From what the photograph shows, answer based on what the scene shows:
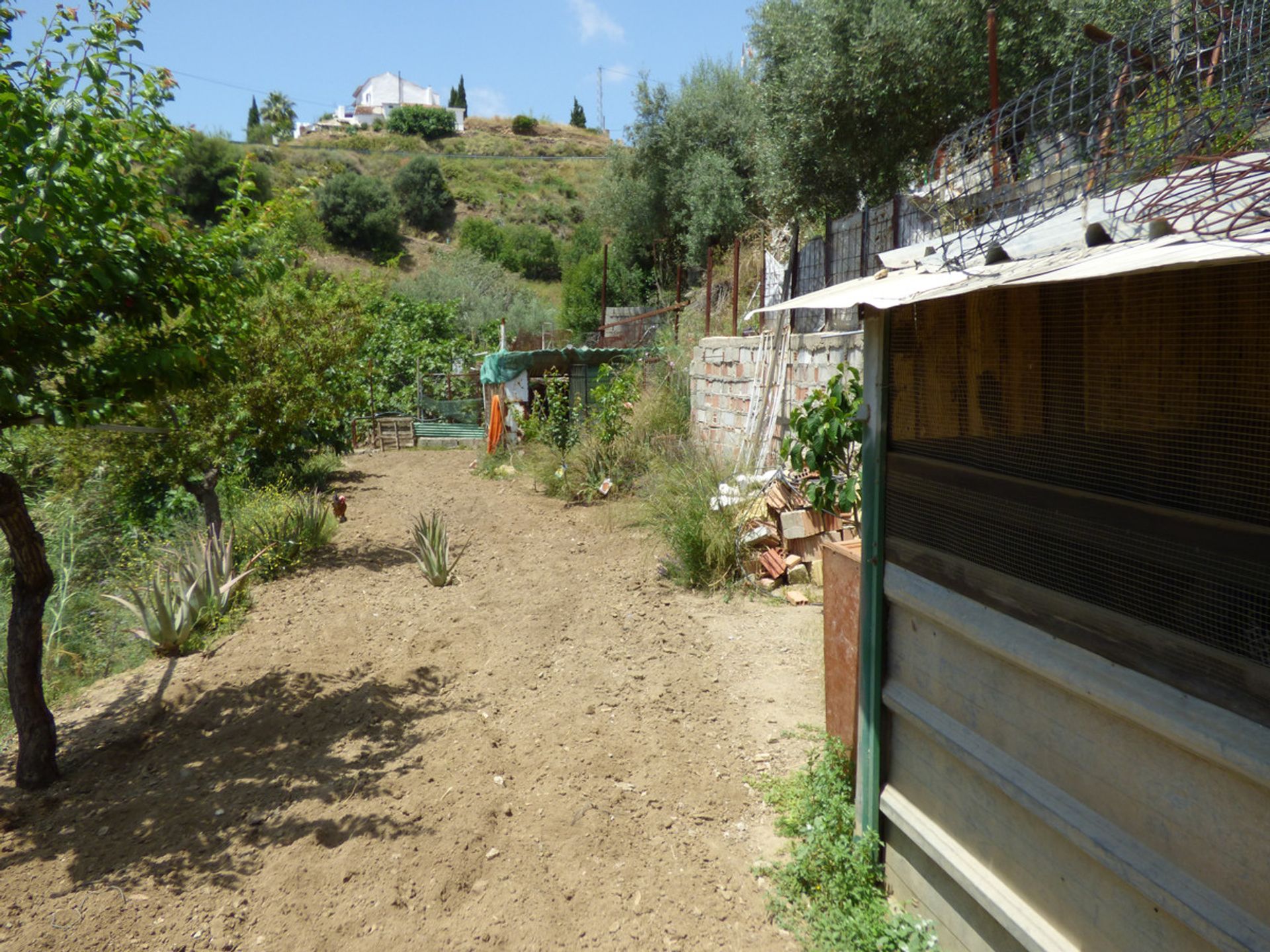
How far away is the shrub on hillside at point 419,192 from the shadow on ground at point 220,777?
40849 millimetres

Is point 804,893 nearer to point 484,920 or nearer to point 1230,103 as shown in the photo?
point 484,920

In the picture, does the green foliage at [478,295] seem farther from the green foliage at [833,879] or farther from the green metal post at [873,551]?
the green metal post at [873,551]

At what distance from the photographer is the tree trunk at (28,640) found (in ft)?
13.6

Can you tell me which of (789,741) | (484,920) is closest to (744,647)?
(789,741)

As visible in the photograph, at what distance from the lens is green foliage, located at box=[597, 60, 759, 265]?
17.6m

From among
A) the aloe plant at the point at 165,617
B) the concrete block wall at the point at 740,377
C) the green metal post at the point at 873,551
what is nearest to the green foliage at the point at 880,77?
the concrete block wall at the point at 740,377

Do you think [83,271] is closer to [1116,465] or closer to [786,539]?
[1116,465]

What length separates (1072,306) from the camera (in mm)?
2180

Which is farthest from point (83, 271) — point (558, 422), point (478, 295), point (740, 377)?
point (478, 295)

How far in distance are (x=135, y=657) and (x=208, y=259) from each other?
11.7ft

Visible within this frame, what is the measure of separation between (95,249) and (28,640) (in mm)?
2036

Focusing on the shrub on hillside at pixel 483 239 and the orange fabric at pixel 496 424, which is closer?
the orange fabric at pixel 496 424

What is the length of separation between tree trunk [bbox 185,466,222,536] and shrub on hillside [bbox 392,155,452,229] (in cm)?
3763

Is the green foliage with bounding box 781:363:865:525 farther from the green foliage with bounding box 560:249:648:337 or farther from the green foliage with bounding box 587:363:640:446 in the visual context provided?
the green foliage with bounding box 560:249:648:337
